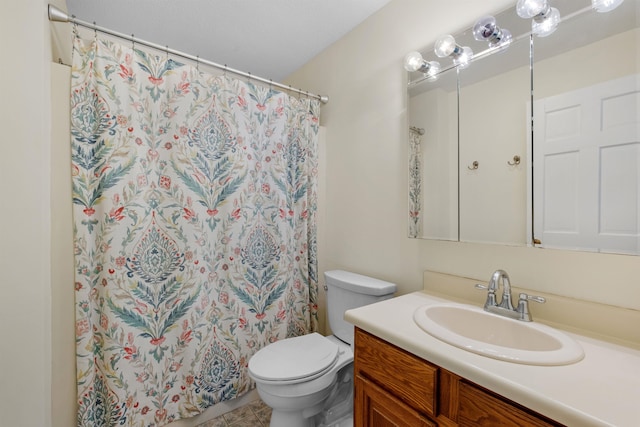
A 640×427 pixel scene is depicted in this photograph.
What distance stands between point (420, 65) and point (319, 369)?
1.53 m

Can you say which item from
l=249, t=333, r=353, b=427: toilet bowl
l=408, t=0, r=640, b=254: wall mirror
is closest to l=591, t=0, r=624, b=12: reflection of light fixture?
l=408, t=0, r=640, b=254: wall mirror

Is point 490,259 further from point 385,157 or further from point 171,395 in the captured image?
point 171,395

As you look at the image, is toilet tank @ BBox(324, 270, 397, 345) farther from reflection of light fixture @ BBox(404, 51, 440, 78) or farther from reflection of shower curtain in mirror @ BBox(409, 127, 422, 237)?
reflection of light fixture @ BBox(404, 51, 440, 78)

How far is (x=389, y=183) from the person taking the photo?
161 cm

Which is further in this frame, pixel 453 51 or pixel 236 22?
pixel 236 22

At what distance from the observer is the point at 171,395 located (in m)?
1.49

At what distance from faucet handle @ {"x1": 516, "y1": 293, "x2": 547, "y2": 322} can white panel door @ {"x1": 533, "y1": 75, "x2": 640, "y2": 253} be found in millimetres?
197

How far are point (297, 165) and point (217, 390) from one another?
148 centimetres

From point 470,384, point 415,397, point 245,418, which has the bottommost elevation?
point 245,418

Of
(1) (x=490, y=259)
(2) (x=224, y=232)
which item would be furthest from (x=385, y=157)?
(2) (x=224, y=232)

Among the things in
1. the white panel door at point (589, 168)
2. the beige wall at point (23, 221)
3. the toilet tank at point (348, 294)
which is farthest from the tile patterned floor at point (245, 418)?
the white panel door at point (589, 168)

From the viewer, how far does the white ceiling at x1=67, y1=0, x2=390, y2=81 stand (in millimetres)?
1604

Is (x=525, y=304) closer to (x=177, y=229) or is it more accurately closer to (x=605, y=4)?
(x=605, y=4)

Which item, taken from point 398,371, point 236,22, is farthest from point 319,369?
point 236,22
